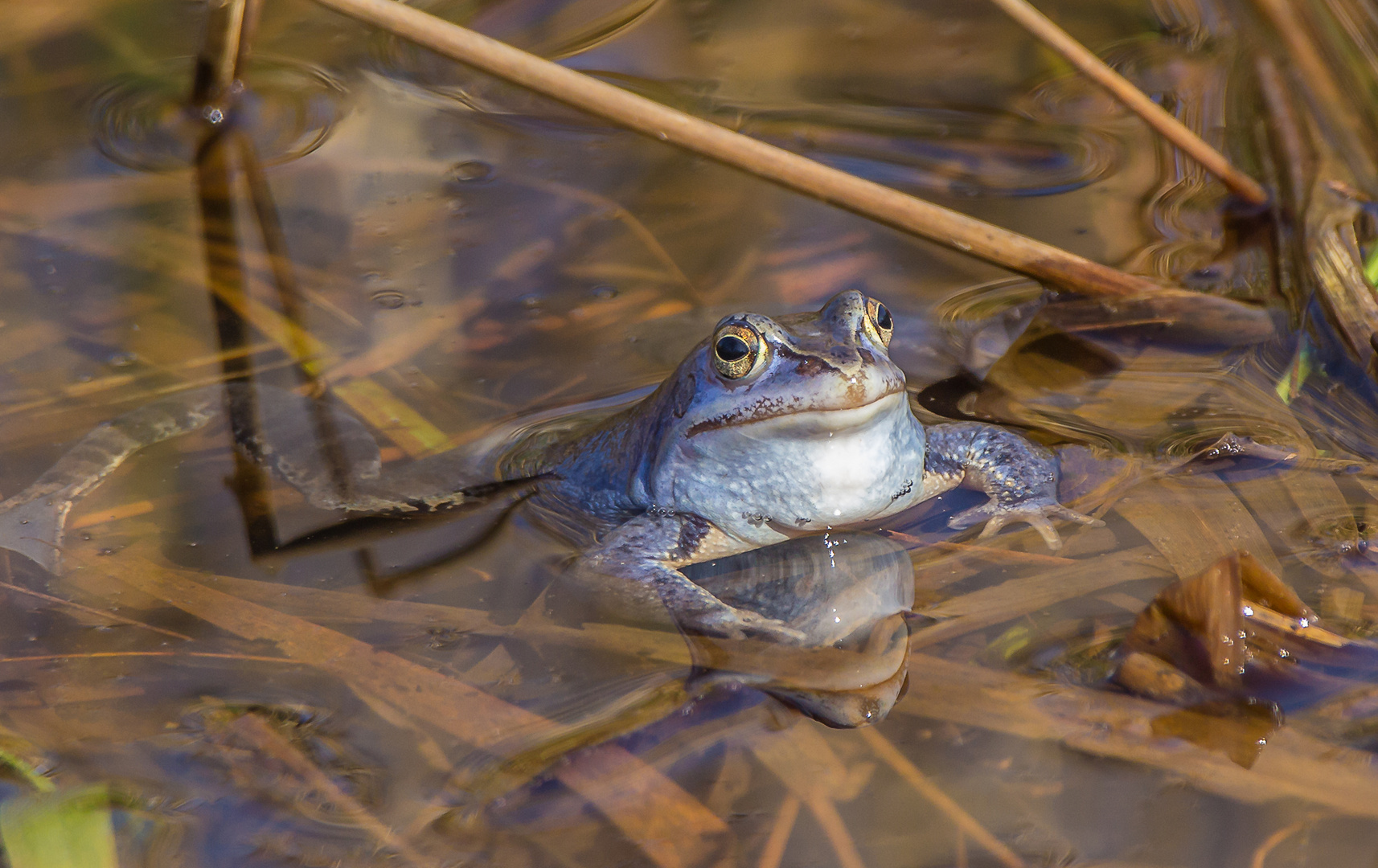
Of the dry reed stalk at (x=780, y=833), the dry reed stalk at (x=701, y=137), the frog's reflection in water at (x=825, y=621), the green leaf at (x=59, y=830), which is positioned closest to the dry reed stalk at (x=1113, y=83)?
the dry reed stalk at (x=701, y=137)

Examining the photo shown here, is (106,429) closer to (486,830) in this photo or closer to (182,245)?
(182,245)

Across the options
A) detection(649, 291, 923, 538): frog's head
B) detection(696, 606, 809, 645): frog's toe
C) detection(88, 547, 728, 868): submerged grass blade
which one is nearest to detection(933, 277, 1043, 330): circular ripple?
detection(649, 291, 923, 538): frog's head

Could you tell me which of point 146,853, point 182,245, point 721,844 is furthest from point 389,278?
point 721,844

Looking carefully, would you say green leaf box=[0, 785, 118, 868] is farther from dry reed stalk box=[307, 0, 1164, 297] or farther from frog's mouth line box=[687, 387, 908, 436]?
dry reed stalk box=[307, 0, 1164, 297]

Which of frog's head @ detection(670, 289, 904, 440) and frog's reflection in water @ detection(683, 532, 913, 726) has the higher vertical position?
frog's head @ detection(670, 289, 904, 440)

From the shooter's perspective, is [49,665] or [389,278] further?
[389,278]

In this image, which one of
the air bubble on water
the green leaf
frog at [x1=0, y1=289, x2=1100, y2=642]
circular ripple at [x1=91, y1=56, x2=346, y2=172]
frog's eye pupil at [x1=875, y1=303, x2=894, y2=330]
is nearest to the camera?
the green leaf
